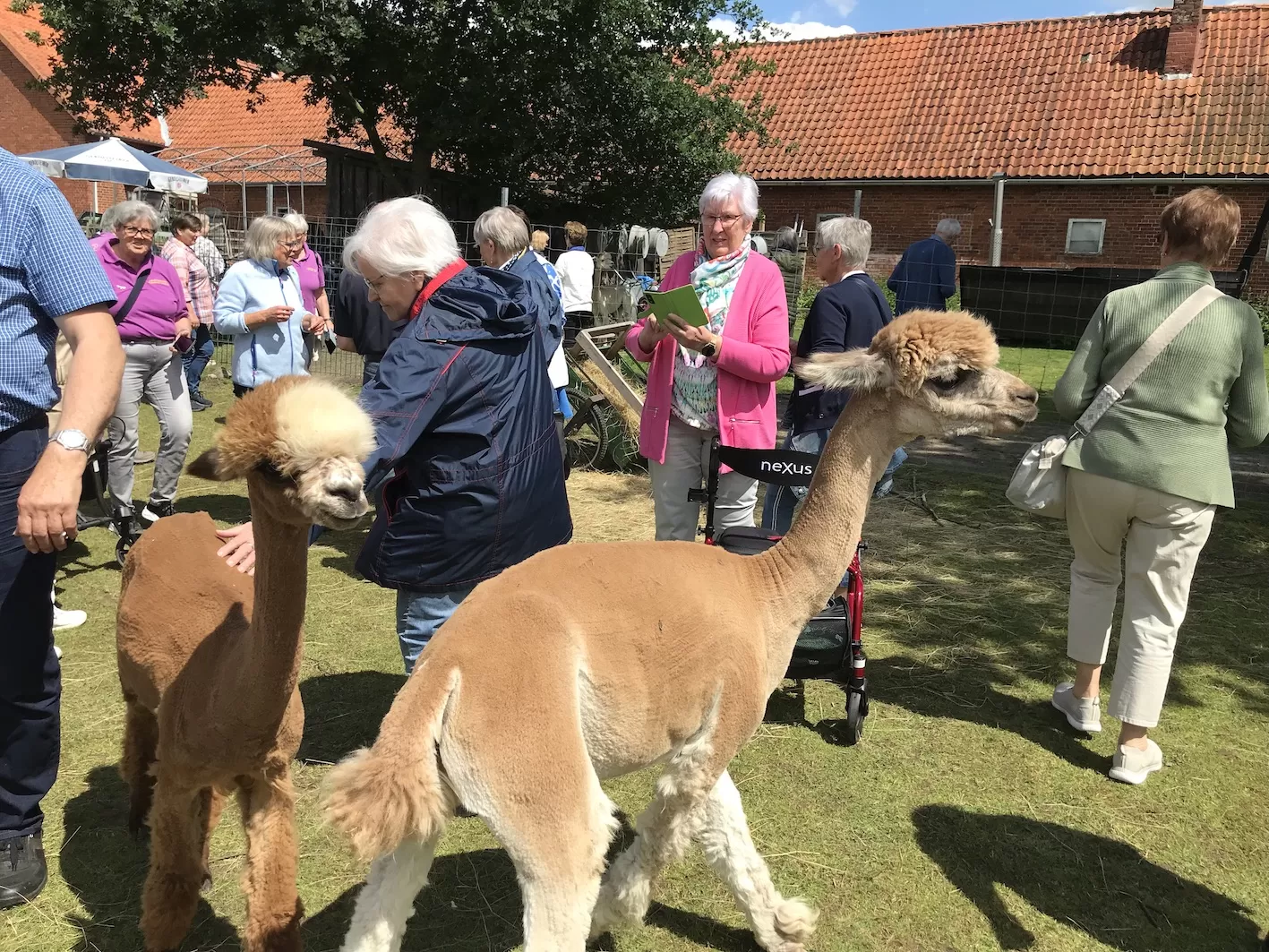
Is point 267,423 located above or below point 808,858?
above

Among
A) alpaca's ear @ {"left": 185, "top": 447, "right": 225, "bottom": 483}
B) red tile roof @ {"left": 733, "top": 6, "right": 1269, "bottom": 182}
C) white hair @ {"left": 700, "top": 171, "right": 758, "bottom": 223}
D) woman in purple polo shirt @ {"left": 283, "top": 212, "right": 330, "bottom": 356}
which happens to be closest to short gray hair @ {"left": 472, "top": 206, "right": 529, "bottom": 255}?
woman in purple polo shirt @ {"left": 283, "top": 212, "right": 330, "bottom": 356}

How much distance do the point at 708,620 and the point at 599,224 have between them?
17.5 meters

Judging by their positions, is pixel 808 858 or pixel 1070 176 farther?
pixel 1070 176

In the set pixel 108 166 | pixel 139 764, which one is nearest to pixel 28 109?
pixel 108 166

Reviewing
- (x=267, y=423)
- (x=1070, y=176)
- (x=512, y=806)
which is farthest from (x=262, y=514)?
(x=1070, y=176)

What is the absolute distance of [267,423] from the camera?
193 cm

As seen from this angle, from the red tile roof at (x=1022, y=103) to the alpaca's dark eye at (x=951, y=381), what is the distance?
21.2m

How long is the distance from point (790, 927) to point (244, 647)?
172 centimetres

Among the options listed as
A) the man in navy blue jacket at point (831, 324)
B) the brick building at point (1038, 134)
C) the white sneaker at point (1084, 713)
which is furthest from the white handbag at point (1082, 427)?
the brick building at point (1038, 134)

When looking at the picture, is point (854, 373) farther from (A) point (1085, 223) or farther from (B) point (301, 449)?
(A) point (1085, 223)

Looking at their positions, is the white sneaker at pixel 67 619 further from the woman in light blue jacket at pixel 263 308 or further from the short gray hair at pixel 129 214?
the short gray hair at pixel 129 214

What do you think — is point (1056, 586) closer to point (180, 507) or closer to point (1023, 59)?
point (180, 507)

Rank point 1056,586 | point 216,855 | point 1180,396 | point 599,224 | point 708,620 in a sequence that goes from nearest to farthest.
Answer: point 708,620, point 216,855, point 1180,396, point 1056,586, point 599,224

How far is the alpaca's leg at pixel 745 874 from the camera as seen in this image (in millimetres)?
2611
